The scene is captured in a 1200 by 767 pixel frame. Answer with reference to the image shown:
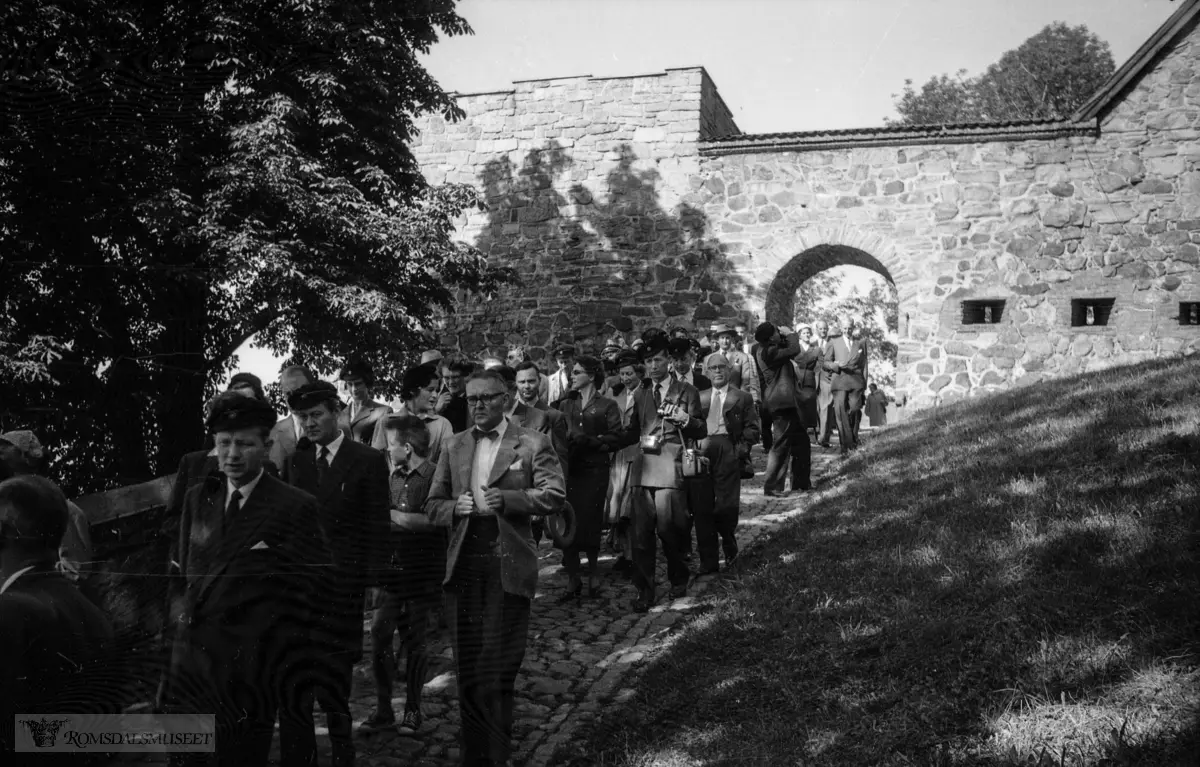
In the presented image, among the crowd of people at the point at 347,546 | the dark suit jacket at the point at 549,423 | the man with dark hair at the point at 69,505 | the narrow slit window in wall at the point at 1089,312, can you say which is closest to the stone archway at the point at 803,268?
the narrow slit window in wall at the point at 1089,312

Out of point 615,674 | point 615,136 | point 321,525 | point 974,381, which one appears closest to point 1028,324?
point 974,381

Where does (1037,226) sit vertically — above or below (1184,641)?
above

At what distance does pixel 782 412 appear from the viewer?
1041 cm

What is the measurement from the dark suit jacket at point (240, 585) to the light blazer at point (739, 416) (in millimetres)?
4793

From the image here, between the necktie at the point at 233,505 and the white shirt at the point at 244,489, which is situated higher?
the white shirt at the point at 244,489

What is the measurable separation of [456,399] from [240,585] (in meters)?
4.94

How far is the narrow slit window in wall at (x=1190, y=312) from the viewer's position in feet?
55.4

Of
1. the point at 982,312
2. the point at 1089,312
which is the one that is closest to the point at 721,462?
the point at 982,312

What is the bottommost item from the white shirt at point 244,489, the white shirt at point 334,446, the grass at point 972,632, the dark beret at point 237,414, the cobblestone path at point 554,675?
the cobblestone path at point 554,675

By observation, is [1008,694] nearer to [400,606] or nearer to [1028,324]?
[400,606]

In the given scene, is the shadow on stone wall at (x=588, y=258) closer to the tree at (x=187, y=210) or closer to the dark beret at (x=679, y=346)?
the tree at (x=187, y=210)

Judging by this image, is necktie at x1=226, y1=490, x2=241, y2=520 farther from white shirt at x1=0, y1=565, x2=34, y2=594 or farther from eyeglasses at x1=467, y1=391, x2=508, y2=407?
eyeglasses at x1=467, y1=391, x2=508, y2=407

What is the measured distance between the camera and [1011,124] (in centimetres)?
1739

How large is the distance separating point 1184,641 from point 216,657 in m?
4.13
